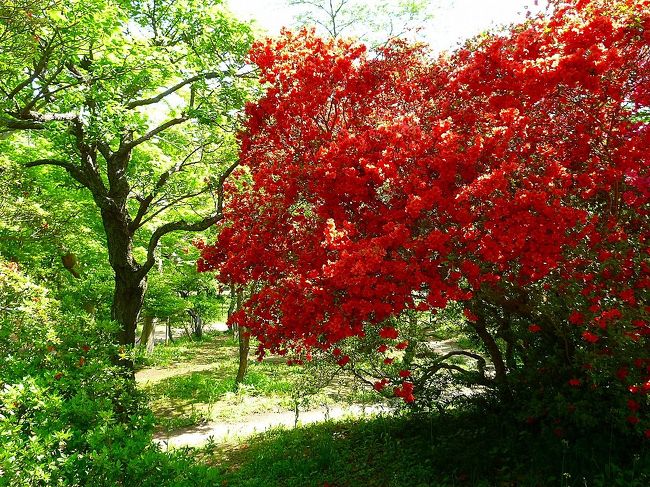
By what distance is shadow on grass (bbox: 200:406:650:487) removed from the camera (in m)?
5.49

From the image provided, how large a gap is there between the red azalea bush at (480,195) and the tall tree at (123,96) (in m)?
2.71

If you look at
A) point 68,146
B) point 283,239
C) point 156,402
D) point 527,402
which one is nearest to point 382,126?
point 283,239

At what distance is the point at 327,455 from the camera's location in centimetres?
791

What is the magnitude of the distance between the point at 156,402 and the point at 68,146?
865cm

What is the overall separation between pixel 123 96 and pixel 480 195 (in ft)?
24.9

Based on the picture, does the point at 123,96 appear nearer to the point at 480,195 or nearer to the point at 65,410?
the point at 65,410

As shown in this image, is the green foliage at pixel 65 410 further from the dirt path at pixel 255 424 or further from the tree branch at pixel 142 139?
the dirt path at pixel 255 424

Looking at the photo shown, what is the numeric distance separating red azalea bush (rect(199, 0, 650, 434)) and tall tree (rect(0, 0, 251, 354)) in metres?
2.71

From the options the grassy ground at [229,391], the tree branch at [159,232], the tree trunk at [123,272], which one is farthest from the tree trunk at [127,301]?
the grassy ground at [229,391]

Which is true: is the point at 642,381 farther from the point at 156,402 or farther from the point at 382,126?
the point at 156,402

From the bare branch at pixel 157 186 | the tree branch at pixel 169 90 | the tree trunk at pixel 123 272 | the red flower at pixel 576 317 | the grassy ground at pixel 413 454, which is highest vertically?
the tree branch at pixel 169 90

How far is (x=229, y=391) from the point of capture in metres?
14.1

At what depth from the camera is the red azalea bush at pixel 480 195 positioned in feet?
15.2

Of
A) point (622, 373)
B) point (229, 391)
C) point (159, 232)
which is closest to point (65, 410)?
point (622, 373)
